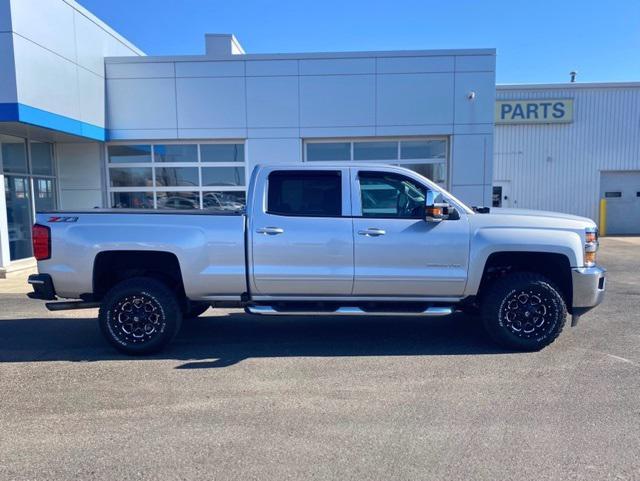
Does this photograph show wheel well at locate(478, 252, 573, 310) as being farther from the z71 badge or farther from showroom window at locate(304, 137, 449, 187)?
showroom window at locate(304, 137, 449, 187)

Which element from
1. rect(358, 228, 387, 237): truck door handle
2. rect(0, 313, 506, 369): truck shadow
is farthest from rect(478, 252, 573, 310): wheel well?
rect(358, 228, 387, 237): truck door handle

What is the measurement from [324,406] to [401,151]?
9.53 metres

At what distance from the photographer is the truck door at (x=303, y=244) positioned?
16.3 feet

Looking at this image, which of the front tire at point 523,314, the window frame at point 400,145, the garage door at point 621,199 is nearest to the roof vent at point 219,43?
the window frame at point 400,145

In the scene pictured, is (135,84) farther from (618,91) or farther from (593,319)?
(618,91)

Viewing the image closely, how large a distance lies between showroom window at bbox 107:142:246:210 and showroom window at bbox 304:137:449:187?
2156 millimetres

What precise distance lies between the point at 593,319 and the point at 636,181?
15.9m

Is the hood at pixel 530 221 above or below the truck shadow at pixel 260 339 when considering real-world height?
above

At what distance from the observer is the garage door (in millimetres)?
18844

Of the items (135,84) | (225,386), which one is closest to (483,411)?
(225,386)

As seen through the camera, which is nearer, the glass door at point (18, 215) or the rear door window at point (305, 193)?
the rear door window at point (305, 193)

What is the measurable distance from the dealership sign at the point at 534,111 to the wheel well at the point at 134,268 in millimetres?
16580

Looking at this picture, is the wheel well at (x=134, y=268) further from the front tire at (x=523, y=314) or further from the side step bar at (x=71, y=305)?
the front tire at (x=523, y=314)

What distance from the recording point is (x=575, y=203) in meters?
18.7
